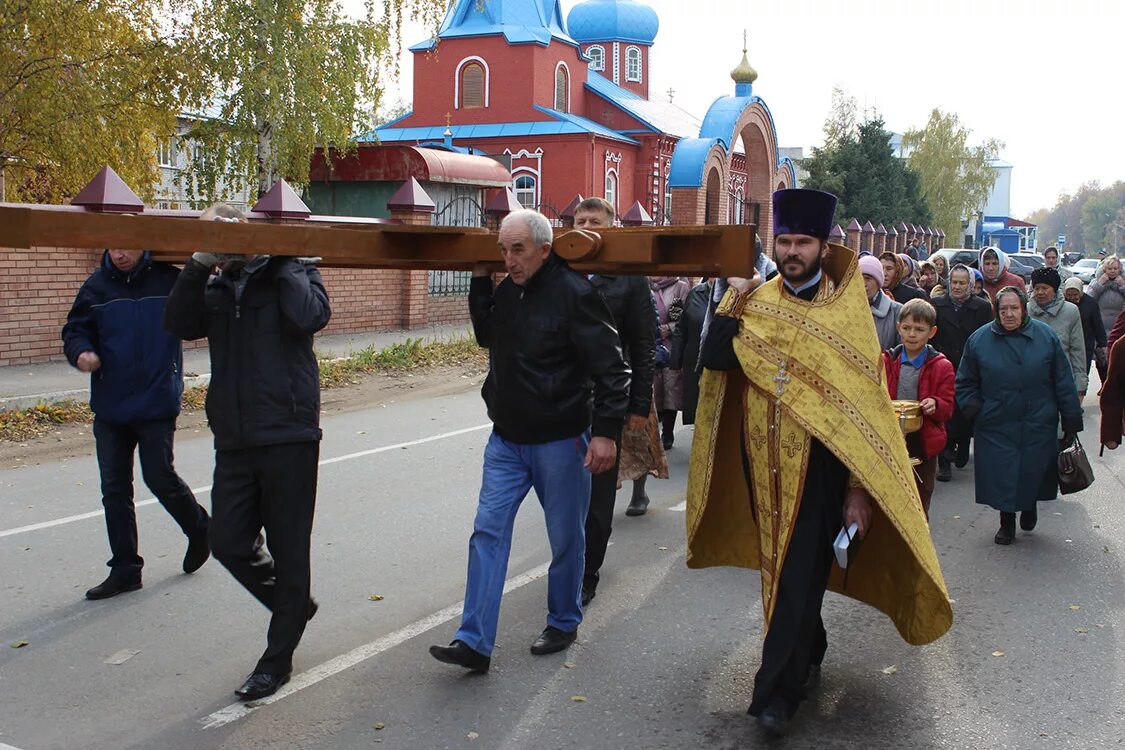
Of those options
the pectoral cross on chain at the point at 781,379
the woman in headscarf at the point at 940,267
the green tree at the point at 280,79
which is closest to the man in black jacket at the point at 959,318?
the woman in headscarf at the point at 940,267

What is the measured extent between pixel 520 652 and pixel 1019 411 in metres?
4.11

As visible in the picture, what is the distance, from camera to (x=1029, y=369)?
7918mm

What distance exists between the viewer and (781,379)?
15.5 ft

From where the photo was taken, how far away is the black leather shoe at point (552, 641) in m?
5.45

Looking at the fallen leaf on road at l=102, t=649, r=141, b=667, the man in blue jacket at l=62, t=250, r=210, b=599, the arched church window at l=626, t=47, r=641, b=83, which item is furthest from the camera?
the arched church window at l=626, t=47, r=641, b=83

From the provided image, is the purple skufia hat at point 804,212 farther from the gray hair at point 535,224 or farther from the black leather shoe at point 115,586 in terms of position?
the black leather shoe at point 115,586

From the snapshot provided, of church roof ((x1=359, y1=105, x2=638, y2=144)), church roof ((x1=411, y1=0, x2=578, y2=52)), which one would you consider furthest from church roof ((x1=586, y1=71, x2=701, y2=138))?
church roof ((x1=411, y1=0, x2=578, y2=52))

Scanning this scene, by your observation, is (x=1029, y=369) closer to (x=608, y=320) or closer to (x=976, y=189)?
(x=608, y=320)

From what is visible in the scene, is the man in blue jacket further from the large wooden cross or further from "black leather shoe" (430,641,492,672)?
"black leather shoe" (430,641,492,672)

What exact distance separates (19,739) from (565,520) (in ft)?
7.34

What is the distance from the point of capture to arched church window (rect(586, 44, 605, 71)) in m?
51.4

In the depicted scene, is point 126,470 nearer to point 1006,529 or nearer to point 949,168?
point 1006,529

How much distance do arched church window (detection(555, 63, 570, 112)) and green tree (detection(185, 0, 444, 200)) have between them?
18359mm

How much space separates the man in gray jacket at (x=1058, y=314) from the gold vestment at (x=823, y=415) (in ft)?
21.1
